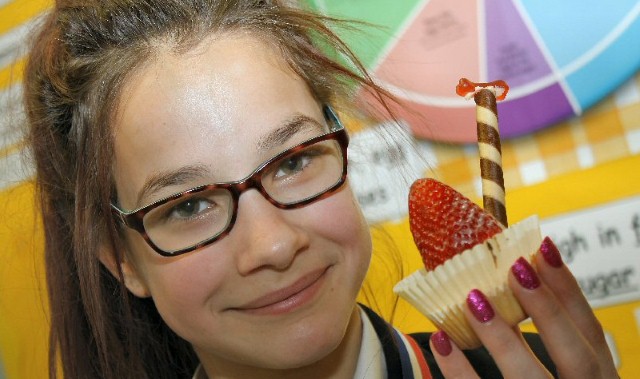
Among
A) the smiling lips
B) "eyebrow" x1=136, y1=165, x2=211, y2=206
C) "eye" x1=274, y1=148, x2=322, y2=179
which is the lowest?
the smiling lips

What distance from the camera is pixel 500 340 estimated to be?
0.84 metres

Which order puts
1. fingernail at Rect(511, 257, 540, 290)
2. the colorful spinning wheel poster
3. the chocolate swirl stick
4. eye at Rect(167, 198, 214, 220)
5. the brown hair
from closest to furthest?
fingernail at Rect(511, 257, 540, 290), the chocolate swirl stick, eye at Rect(167, 198, 214, 220), the brown hair, the colorful spinning wheel poster

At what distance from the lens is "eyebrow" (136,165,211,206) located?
101cm

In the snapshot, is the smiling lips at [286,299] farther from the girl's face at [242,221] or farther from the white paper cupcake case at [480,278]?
the white paper cupcake case at [480,278]

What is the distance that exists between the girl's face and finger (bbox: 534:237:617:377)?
0.29m

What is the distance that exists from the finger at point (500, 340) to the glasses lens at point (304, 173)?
0.93ft

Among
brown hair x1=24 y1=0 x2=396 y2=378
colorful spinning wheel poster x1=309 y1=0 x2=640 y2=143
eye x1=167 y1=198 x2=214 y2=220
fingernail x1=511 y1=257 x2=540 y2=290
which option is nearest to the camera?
fingernail x1=511 y1=257 x2=540 y2=290

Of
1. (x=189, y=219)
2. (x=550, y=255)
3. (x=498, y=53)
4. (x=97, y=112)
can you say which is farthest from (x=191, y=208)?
(x=498, y=53)

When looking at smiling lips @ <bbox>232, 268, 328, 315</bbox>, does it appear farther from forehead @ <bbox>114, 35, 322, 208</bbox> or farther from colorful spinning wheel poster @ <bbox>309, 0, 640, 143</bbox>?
colorful spinning wheel poster @ <bbox>309, 0, 640, 143</bbox>

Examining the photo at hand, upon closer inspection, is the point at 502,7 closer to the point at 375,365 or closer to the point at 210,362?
the point at 375,365

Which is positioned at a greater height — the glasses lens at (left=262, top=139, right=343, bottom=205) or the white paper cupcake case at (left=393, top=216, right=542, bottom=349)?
the glasses lens at (left=262, top=139, right=343, bottom=205)

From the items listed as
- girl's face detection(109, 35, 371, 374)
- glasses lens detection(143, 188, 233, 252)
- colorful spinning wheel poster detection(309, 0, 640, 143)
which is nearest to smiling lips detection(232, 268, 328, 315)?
girl's face detection(109, 35, 371, 374)

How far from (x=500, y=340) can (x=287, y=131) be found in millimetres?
385

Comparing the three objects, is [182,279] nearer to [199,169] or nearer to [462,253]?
[199,169]
